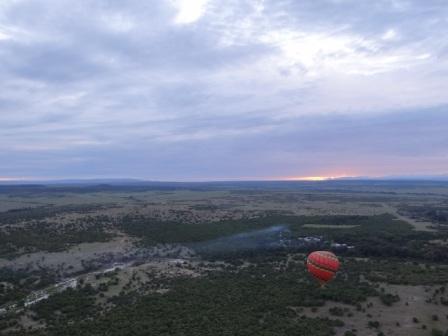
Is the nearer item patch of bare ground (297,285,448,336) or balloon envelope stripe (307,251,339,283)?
patch of bare ground (297,285,448,336)

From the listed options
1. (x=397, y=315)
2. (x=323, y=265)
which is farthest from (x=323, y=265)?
(x=397, y=315)

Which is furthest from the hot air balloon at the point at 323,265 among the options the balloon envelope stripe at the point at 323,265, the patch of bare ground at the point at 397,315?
the patch of bare ground at the point at 397,315

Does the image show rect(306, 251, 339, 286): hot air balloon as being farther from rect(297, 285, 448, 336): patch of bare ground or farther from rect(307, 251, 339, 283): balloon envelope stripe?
rect(297, 285, 448, 336): patch of bare ground

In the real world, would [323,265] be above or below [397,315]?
above

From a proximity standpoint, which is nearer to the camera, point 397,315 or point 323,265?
point 397,315

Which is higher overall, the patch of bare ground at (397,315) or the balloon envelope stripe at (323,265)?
the balloon envelope stripe at (323,265)

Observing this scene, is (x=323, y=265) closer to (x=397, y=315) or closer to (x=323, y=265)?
(x=323, y=265)

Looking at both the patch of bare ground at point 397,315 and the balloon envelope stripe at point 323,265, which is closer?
the patch of bare ground at point 397,315

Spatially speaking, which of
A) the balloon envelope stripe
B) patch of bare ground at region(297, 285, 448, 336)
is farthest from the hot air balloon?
patch of bare ground at region(297, 285, 448, 336)

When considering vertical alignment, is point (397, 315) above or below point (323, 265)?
below

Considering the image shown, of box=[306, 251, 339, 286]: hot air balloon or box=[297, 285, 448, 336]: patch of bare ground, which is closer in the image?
box=[297, 285, 448, 336]: patch of bare ground

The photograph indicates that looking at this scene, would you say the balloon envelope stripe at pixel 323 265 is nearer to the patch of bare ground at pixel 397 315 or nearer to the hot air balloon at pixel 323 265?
the hot air balloon at pixel 323 265

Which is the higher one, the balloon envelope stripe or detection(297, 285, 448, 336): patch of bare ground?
the balloon envelope stripe

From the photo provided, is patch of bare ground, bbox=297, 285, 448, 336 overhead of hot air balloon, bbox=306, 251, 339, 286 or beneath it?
beneath
